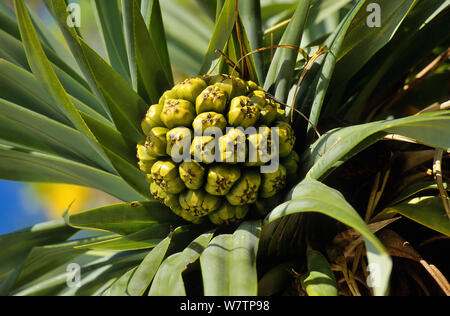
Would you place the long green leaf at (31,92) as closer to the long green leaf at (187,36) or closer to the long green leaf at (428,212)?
the long green leaf at (187,36)

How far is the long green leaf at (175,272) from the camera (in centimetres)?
44

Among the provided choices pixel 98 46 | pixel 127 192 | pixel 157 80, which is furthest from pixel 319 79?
pixel 98 46

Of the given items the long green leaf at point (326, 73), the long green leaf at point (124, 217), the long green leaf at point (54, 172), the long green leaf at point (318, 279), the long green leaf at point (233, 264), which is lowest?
the long green leaf at point (318, 279)

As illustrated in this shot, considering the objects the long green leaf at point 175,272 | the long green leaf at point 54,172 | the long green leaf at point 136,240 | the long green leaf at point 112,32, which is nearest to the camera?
the long green leaf at point 175,272

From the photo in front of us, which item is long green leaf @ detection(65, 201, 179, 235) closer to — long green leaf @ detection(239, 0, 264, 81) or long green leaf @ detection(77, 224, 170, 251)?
long green leaf @ detection(77, 224, 170, 251)

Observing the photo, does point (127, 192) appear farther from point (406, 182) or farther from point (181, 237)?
point (406, 182)

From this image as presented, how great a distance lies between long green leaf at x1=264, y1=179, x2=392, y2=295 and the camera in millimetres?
336

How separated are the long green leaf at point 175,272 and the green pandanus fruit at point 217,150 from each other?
0.19 ft

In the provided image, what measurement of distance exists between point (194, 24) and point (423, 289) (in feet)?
2.69

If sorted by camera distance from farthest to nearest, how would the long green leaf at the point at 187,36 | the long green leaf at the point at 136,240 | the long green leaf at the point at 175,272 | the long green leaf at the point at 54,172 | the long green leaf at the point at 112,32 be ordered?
the long green leaf at the point at 187,36 < the long green leaf at the point at 112,32 < the long green leaf at the point at 54,172 < the long green leaf at the point at 136,240 < the long green leaf at the point at 175,272

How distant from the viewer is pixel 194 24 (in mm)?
1055

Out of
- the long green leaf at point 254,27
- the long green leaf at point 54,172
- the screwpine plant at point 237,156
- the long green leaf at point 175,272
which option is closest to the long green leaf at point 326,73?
the screwpine plant at point 237,156

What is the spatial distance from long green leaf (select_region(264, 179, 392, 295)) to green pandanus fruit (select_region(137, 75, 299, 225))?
6 centimetres

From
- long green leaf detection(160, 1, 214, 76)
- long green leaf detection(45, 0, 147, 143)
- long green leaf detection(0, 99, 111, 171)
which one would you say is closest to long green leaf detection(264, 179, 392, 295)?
long green leaf detection(45, 0, 147, 143)
